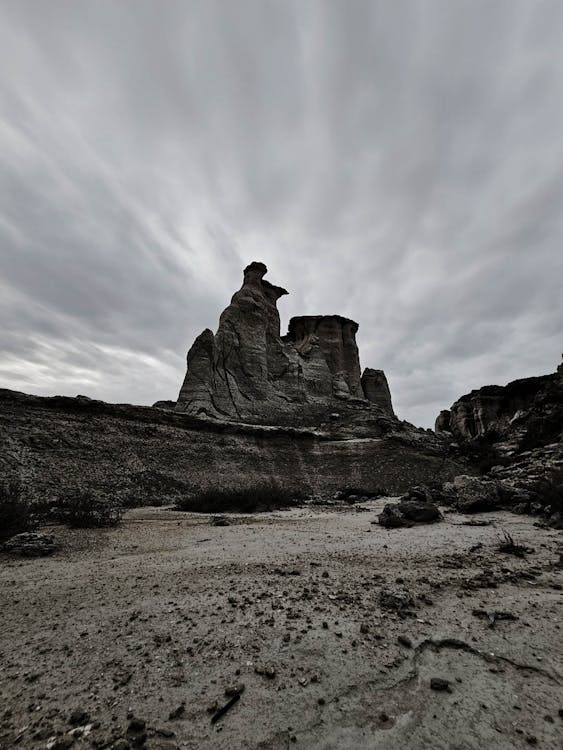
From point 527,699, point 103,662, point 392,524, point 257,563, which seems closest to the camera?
point 527,699

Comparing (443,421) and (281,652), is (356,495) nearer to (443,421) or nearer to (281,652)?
(281,652)

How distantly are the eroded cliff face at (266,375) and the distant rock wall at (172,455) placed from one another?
14.3ft

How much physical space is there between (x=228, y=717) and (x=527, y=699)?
2.02 meters

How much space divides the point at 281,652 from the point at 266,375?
33.6 meters

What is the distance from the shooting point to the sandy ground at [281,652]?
1975mm

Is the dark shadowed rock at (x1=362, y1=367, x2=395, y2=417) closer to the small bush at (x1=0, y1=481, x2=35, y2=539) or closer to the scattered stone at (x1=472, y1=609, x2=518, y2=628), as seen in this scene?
the small bush at (x1=0, y1=481, x2=35, y2=539)

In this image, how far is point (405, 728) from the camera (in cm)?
198

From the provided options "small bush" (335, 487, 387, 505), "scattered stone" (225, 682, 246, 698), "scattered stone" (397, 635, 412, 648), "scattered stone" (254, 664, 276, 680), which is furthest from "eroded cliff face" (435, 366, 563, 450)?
"scattered stone" (225, 682, 246, 698)

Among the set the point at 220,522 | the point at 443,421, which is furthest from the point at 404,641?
the point at 443,421

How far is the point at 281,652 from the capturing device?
278 cm

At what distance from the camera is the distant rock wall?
573 inches

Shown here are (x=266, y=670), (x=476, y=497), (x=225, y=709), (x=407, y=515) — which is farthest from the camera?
(x=476, y=497)

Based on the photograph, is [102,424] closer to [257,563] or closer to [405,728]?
[257,563]

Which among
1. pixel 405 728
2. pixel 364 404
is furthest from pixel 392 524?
pixel 364 404
